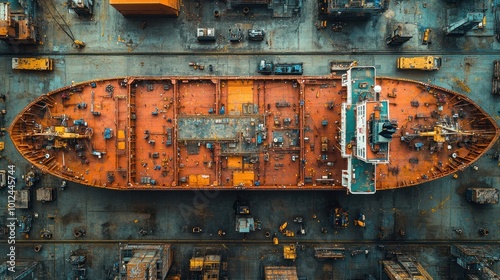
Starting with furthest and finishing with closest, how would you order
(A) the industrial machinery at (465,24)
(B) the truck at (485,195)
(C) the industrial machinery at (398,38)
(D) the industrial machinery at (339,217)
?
(D) the industrial machinery at (339,217)
(B) the truck at (485,195)
(C) the industrial machinery at (398,38)
(A) the industrial machinery at (465,24)

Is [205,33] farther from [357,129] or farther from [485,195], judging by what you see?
[485,195]

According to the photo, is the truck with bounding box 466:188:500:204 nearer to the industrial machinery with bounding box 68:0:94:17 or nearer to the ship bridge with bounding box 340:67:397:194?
the ship bridge with bounding box 340:67:397:194

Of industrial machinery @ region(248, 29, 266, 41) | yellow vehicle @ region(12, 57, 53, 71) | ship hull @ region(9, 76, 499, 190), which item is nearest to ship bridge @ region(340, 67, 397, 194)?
ship hull @ region(9, 76, 499, 190)

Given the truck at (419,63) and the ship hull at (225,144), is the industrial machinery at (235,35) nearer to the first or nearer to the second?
the ship hull at (225,144)

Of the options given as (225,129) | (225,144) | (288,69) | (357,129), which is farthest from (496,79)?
(225,144)

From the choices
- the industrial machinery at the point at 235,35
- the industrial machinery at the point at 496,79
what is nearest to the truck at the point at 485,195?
the industrial machinery at the point at 496,79
